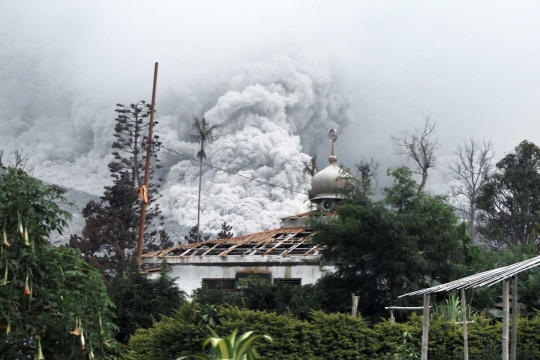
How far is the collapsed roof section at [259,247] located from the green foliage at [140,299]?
159 inches

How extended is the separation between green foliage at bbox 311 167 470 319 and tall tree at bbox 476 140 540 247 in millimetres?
19374

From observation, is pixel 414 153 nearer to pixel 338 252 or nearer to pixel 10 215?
pixel 338 252

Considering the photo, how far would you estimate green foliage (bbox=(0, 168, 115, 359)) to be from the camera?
10.7 meters

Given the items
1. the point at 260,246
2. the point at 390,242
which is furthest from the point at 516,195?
the point at 390,242

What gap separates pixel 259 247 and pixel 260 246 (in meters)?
0.27

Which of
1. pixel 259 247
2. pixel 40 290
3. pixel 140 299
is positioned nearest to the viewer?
pixel 40 290

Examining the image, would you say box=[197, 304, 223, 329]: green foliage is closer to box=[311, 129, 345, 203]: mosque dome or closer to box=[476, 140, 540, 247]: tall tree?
box=[311, 129, 345, 203]: mosque dome

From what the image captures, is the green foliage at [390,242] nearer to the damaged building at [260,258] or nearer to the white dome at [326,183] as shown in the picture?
the damaged building at [260,258]

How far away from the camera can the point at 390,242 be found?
2139cm

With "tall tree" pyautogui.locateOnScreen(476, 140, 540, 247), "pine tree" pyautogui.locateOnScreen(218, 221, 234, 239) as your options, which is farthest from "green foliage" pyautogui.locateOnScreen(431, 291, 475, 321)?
"pine tree" pyautogui.locateOnScreen(218, 221, 234, 239)

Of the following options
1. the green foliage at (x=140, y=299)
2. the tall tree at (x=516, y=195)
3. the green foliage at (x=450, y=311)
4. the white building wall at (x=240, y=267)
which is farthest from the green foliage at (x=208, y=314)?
the tall tree at (x=516, y=195)

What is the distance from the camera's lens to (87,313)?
1107cm

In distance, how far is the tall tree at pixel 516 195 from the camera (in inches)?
1635

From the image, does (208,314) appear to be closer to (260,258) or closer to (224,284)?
(260,258)
